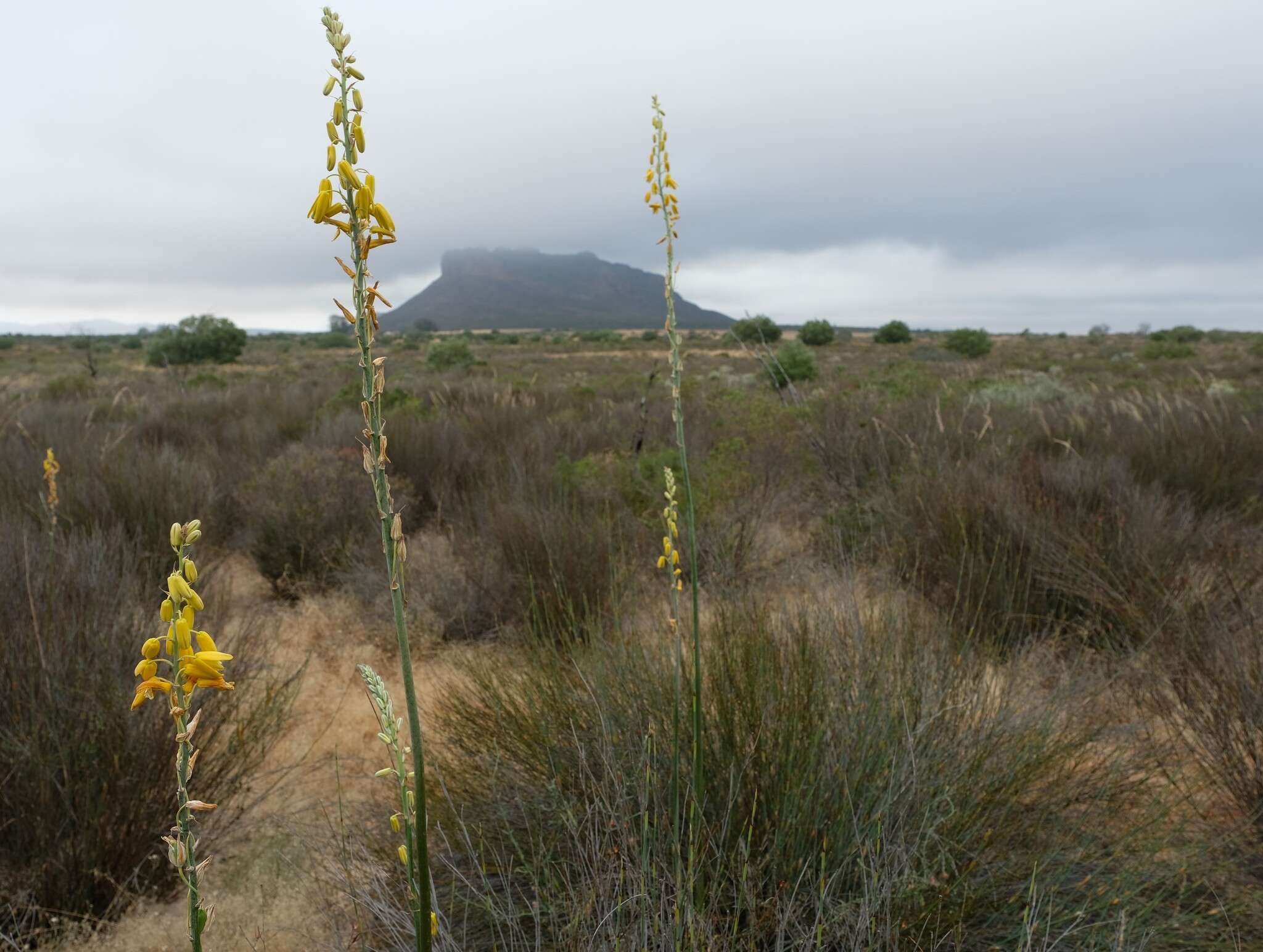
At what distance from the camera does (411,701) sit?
83 cm

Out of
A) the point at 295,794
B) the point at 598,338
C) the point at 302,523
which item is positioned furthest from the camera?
the point at 598,338

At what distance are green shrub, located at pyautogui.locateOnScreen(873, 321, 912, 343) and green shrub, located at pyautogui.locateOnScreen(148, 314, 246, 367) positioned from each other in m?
29.8

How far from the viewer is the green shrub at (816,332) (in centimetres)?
3431

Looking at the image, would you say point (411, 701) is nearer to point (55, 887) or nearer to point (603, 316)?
point (55, 887)

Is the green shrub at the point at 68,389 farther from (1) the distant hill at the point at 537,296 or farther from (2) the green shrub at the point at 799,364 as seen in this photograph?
(1) the distant hill at the point at 537,296

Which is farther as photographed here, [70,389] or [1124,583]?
[70,389]

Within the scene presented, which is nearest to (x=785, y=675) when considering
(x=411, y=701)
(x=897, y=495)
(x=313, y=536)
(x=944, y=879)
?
(x=944, y=879)

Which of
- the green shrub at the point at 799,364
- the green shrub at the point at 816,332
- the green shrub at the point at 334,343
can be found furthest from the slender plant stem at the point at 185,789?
the green shrub at the point at 334,343

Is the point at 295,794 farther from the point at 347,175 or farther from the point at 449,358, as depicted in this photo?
the point at 449,358

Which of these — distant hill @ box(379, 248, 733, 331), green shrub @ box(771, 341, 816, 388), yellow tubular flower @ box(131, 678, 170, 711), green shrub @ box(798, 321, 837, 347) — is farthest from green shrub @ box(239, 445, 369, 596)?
distant hill @ box(379, 248, 733, 331)

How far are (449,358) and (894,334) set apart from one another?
24421mm

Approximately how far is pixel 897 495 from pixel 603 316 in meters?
121

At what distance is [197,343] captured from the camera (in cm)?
2698

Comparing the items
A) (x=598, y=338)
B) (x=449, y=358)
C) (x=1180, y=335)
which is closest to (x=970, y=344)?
(x=1180, y=335)
